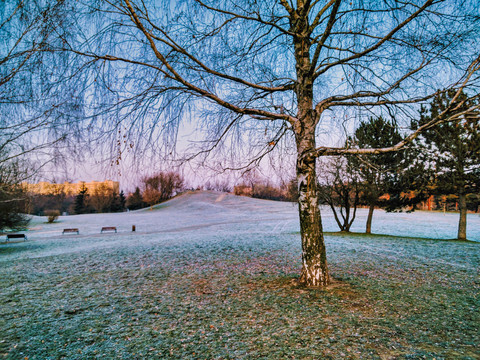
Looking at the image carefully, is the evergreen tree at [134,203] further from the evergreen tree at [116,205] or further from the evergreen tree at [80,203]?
the evergreen tree at [80,203]

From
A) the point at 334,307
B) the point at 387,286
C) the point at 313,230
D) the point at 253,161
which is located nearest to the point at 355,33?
the point at 253,161

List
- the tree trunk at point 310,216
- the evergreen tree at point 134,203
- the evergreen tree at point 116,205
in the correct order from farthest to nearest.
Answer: the evergreen tree at point 134,203, the evergreen tree at point 116,205, the tree trunk at point 310,216

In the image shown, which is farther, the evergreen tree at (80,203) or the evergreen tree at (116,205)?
the evergreen tree at (80,203)

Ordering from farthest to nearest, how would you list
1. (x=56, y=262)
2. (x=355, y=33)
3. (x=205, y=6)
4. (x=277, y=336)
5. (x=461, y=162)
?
1. (x=461, y=162)
2. (x=56, y=262)
3. (x=355, y=33)
4. (x=205, y=6)
5. (x=277, y=336)

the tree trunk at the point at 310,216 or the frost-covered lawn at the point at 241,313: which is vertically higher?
the tree trunk at the point at 310,216

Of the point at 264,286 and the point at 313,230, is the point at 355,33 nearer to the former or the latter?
the point at 313,230

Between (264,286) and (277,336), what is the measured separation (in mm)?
2281

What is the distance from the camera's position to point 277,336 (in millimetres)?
3580

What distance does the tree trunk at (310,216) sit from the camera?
5.36 meters

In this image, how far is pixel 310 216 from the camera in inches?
211

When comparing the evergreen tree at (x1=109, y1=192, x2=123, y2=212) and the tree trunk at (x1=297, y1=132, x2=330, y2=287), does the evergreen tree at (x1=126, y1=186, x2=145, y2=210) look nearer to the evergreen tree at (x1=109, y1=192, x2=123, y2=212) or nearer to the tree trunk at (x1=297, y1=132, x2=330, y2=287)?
the evergreen tree at (x1=109, y1=192, x2=123, y2=212)

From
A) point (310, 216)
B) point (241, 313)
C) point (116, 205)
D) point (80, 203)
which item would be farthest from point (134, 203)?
point (241, 313)

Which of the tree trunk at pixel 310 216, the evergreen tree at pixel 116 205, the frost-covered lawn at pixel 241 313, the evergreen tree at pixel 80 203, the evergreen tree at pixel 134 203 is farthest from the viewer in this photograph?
the evergreen tree at pixel 134 203

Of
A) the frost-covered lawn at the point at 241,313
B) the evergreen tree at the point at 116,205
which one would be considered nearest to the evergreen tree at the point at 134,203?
the evergreen tree at the point at 116,205
